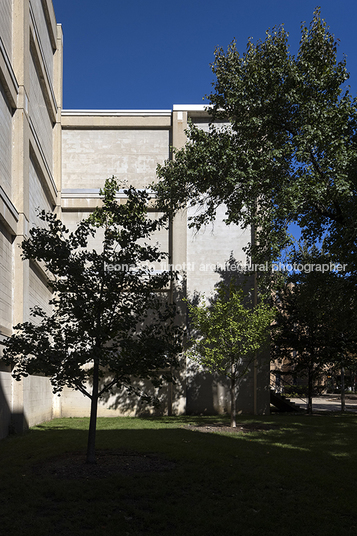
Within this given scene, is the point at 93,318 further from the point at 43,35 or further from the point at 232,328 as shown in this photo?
the point at 43,35

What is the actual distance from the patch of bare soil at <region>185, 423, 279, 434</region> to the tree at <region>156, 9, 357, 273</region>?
5986 mm

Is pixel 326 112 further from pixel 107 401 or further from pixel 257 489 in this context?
pixel 107 401

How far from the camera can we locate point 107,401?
20.8 metres

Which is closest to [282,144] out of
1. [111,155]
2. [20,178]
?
[20,178]

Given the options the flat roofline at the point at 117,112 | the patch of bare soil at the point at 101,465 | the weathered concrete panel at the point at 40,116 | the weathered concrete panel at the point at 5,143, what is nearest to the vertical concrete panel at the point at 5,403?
the patch of bare soil at the point at 101,465

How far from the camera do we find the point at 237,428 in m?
15.6

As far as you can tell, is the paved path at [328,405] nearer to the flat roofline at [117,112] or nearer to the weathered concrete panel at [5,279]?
the flat roofline at [117,112]

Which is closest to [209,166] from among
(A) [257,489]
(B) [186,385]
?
(A) [257,489]

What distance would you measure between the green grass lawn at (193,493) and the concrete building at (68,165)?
6472 millimetres

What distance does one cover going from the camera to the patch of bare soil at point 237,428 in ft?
48.6

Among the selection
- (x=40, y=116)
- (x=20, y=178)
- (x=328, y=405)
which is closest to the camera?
(x=20, y=178)

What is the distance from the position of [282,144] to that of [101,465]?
30.4 feet

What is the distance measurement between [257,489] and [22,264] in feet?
32.4

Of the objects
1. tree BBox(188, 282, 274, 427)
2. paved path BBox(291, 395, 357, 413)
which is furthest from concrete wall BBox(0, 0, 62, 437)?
paved path BBox(291, 395, 357, 413)
